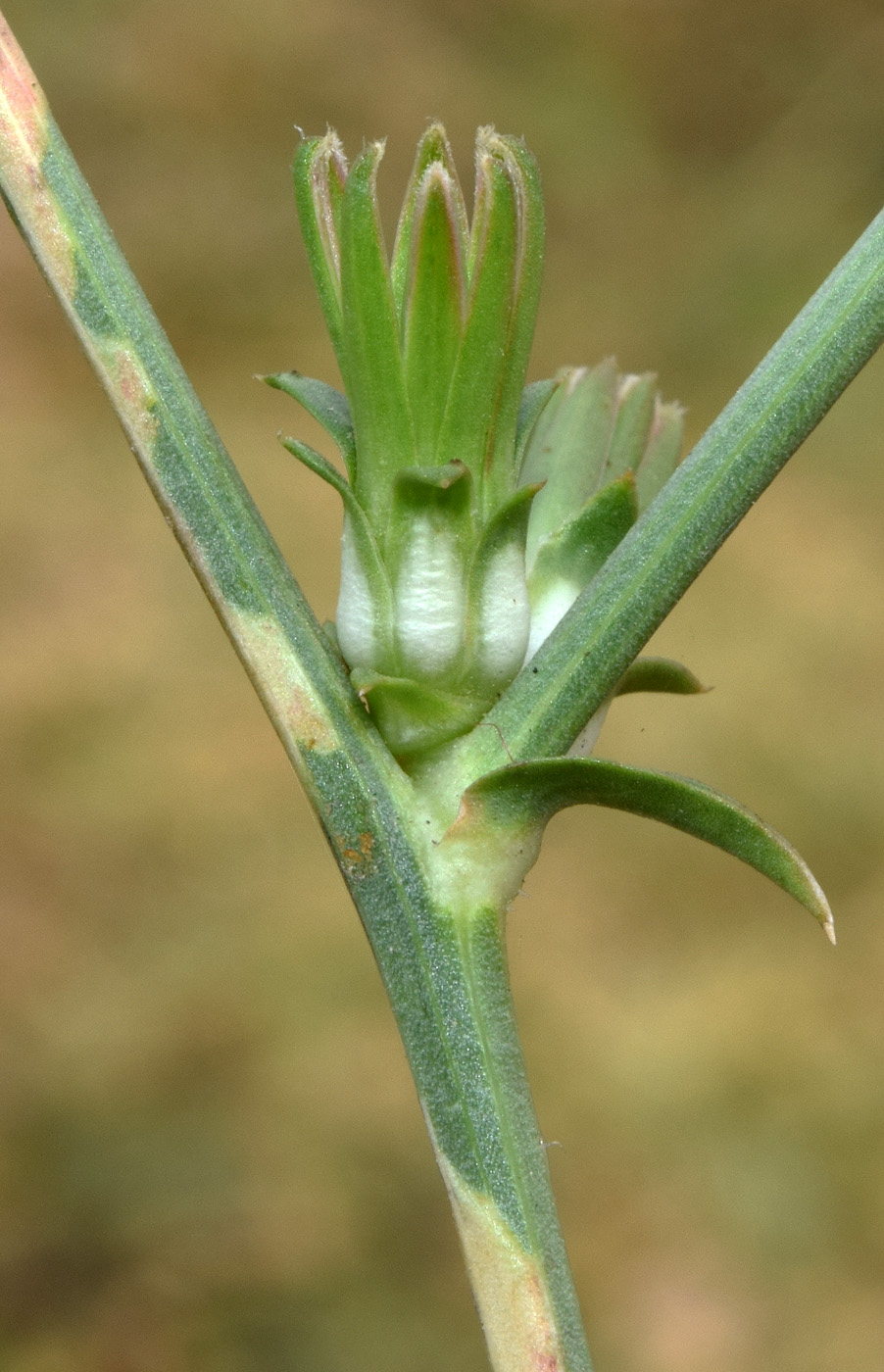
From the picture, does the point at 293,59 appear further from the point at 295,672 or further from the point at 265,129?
the point at 295,672

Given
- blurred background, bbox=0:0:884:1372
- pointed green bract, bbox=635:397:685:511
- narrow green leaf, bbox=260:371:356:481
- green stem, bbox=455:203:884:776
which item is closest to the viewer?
green stem, bbox=455:203:884:776

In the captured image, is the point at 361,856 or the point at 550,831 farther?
the point at 550,831

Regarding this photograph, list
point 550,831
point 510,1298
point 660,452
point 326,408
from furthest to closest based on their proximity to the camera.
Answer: point 550,831
point 660,452
point 326,408
point 510,1298

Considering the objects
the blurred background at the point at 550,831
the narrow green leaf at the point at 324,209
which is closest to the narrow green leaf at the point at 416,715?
the narrow green leaf at the point at 324,209

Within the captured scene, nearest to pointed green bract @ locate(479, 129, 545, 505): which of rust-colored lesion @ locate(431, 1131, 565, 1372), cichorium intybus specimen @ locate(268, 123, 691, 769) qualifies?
cichorium intybus specimen @ locate(268, 123, 691, 769)

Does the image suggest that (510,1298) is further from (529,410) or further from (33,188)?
(33,188)

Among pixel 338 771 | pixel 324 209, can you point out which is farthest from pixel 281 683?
pixel 324 209

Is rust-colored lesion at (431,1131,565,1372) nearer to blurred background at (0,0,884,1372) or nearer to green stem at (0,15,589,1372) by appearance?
green stem at (0,15,589,1372)

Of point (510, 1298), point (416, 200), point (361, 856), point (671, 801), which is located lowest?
point (510, 1298)
